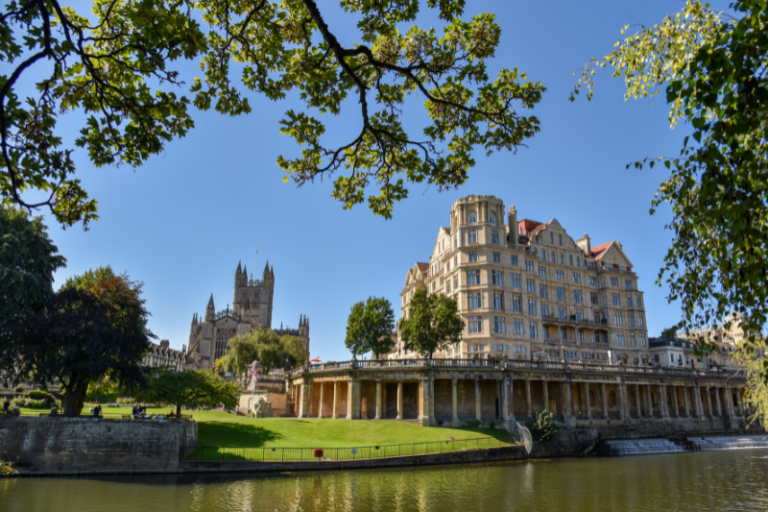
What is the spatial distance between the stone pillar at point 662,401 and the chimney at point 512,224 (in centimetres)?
2440

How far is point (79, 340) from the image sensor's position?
3325 cm

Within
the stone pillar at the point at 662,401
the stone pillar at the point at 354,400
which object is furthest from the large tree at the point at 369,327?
the stone pillar at the point at 662,401

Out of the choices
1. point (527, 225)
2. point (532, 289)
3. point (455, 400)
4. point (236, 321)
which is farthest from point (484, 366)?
point (236, 321)

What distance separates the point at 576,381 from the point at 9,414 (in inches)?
1968

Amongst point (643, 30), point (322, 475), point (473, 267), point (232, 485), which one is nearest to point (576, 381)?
point (473, 267)

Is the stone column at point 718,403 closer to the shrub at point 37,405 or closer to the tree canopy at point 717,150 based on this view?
the tree canopy at point 717,150

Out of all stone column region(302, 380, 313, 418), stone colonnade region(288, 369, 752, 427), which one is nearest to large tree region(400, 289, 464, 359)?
stone colonnade region(288, 369, 752, 427)

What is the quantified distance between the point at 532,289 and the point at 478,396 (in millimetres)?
23045

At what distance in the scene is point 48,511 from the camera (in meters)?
20.9

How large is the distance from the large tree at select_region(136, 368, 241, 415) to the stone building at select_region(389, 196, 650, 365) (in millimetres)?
30949

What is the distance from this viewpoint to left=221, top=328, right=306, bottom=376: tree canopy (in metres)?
76.2

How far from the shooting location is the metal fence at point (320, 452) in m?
32.3

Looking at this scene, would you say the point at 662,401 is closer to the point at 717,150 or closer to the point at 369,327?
the point at 369,327

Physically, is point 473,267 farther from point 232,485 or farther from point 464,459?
point 232,485
